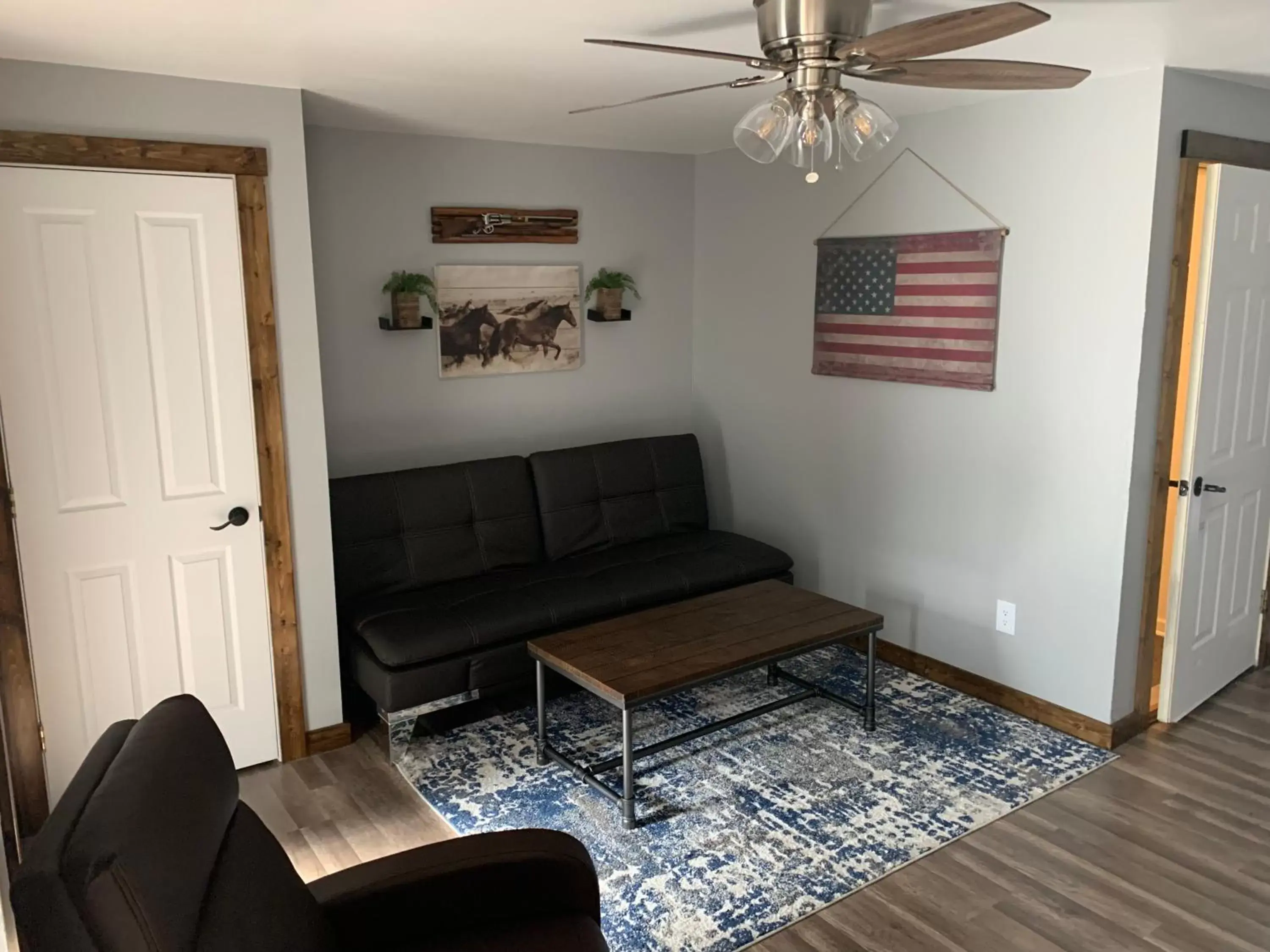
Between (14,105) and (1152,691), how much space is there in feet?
13.8

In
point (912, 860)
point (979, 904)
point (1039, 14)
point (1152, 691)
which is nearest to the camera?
point (1039, 14)

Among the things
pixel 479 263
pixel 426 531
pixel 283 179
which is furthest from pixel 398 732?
pixel 479 263

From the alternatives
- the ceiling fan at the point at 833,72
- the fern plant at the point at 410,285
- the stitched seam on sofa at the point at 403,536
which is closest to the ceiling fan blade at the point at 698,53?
the ceiling fan at the point at 833,72

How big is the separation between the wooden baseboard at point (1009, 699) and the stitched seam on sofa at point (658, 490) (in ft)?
3.52

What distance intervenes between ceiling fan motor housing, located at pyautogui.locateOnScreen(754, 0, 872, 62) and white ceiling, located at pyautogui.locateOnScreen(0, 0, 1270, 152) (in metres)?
0.39

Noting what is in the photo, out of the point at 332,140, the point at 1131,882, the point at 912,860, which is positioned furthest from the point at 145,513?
the point at 1131,882

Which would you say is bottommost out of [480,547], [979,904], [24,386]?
[979,904]

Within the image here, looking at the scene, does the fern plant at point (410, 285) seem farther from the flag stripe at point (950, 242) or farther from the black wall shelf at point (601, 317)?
the flag stripe at point (950, 242)

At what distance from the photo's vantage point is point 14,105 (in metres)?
2.74

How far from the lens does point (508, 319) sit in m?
4.39

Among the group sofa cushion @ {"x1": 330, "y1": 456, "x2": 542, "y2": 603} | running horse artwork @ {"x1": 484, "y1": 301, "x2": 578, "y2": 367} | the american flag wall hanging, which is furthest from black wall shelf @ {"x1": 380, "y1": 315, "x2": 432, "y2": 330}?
the american flag wall hanging

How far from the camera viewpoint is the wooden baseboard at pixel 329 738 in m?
3.47

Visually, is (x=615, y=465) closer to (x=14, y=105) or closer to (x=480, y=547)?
(x=480, y=547)

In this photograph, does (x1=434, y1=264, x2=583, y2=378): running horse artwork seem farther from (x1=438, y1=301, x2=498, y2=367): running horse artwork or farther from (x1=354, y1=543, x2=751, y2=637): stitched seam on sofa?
(x1=354, y1=543, x2=751, y2=637): stitched seam on sofa
